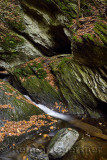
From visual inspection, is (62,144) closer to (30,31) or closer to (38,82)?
(38,82)

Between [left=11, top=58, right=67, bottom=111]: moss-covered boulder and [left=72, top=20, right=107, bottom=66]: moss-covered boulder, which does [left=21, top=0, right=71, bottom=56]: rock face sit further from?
[left=72, top=20, right=107, bottom=66]: moss-covered boulder

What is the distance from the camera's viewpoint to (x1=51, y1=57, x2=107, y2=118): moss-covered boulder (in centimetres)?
660

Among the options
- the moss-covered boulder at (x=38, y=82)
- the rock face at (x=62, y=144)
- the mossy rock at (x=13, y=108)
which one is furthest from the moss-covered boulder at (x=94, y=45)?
the mossy rock at (x=13, y=108)

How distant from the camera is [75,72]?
7383mm

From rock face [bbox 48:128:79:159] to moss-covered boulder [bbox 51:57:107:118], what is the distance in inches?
120

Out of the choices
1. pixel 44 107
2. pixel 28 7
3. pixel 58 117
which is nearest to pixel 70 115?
pixel 58 117

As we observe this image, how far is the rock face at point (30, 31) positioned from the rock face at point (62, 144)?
7.42 metres

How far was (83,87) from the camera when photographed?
7090 millimetres

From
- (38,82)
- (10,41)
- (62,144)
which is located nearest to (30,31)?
(10,41)

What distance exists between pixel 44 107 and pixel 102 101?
366 cm

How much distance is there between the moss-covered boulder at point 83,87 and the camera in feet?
21.6

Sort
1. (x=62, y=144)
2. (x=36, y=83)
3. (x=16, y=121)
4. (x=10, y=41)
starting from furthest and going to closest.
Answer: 1. (x=10, y=41)
2. (x=36, y=83)
3. (x=16, y=121)
4. (x=62, y=144)

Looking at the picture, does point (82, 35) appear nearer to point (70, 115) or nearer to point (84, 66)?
point (84, 66)

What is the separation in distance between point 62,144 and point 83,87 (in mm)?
3983
